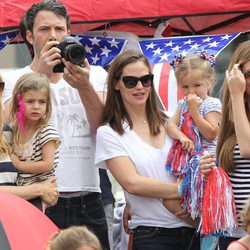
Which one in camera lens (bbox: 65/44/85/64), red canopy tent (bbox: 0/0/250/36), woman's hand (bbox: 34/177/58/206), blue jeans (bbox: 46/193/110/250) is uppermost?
red canopy tent (bbox: 0/0/250/36)

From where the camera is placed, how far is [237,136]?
160 inches

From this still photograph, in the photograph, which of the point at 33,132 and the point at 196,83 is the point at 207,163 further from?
the point at 33,132

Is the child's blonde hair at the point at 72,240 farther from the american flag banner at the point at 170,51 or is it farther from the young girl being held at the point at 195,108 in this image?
the american flag banner at the point at 170,51

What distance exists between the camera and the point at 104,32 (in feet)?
31.5

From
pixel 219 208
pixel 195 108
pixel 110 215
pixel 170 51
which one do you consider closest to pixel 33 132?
pixel 195 108

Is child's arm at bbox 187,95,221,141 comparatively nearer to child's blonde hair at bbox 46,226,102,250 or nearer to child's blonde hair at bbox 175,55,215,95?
child's blonde hair at bbox 175,55,215,95

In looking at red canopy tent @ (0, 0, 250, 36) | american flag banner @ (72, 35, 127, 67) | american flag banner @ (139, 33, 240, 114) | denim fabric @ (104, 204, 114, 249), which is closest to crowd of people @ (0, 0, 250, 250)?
denim fabric @ (104, 204, 114, 249)

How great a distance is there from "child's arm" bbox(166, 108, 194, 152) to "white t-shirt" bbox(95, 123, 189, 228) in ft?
0.30

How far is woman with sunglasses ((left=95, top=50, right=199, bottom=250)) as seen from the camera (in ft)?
14.4

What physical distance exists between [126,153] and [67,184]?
49 centimetres

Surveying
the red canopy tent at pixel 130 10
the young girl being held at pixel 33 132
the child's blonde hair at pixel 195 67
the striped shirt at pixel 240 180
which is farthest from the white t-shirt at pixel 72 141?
the red canopy tent at pixel 130 10

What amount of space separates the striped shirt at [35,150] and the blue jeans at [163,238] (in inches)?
23.7

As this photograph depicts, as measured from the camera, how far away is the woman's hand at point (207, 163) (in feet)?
→ 13.8

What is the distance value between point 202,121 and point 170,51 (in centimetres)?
364
